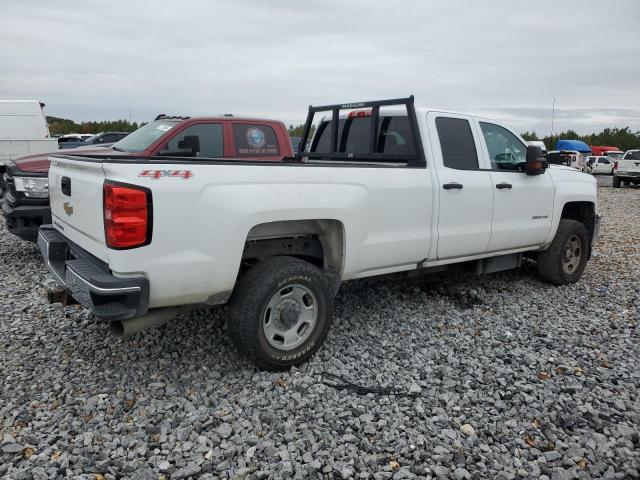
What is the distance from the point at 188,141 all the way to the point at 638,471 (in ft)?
18.9

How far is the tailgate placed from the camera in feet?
10.6

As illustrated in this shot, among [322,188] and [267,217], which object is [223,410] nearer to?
[267,217]

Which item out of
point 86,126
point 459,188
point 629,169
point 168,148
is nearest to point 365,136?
point 459,188

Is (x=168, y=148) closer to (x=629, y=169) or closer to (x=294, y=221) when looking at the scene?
(x=294, y=221)

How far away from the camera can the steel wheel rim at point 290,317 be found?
3705 mm

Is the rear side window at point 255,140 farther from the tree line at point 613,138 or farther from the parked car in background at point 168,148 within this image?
the tree line at point 613,138

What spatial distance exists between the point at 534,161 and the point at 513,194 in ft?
1.29

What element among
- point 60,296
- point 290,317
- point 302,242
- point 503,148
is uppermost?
point 503,148

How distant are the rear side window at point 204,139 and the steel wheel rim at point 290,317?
3.73m

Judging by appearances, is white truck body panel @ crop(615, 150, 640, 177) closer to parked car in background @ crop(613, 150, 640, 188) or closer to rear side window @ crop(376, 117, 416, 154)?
parked car in background @ crop(613, 150, 640, 188)

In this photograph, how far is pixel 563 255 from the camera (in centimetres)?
617

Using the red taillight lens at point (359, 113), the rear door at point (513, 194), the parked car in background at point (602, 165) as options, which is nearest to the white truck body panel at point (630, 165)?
the parked car in background at point (602, 165)

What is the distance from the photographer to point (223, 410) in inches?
131

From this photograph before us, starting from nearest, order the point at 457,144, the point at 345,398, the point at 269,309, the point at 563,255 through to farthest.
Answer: the point at 345,398 → the point at 269,309 → the point at 457,144 → the point at 563,255
